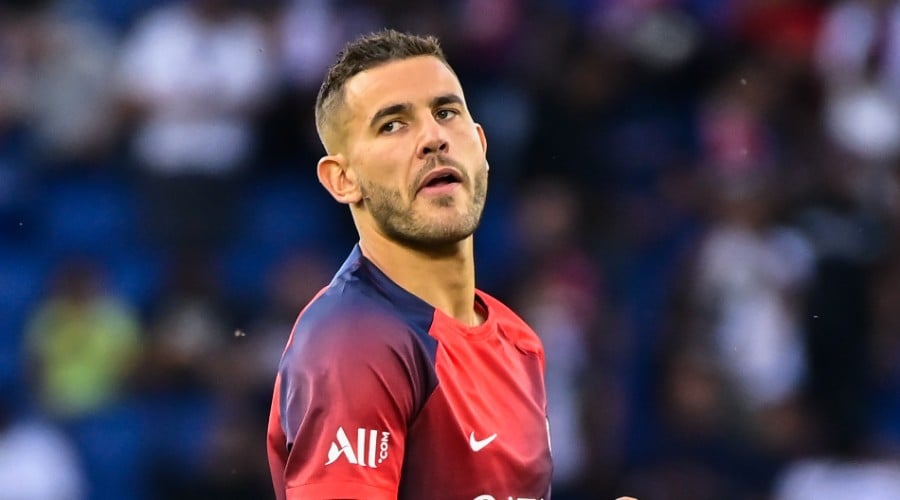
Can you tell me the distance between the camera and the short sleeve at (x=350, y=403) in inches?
123

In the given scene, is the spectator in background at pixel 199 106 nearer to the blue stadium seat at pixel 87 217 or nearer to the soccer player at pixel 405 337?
the blue stadium seat at pixel 87 217

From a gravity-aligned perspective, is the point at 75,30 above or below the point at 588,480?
above

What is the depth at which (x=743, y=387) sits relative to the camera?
26.0 feet

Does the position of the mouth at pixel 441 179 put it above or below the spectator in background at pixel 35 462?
above

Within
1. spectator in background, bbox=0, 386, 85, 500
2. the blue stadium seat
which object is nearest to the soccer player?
spectator in background, bbox=0, 386, 85, 500

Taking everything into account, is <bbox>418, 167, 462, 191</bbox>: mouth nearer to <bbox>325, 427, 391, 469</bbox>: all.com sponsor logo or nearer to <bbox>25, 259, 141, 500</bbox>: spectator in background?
<bbox>325, 427, 391, 469</bbox>: all.com sponsor logo

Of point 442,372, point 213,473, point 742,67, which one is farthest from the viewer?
point 742,67

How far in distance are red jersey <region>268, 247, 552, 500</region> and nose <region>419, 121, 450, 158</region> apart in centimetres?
29

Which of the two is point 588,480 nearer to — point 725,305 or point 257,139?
point 725,305

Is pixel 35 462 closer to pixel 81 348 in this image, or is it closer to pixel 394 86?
pixel 81 348

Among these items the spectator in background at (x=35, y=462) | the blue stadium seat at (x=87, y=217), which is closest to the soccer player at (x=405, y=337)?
the spectator in background at (x=35, y=462)

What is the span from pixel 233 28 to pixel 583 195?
7.29 ft

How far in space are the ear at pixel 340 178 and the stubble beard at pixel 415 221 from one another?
0.13 feet

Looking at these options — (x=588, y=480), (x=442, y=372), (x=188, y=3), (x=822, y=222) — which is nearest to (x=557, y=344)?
(x=588, y=480)
